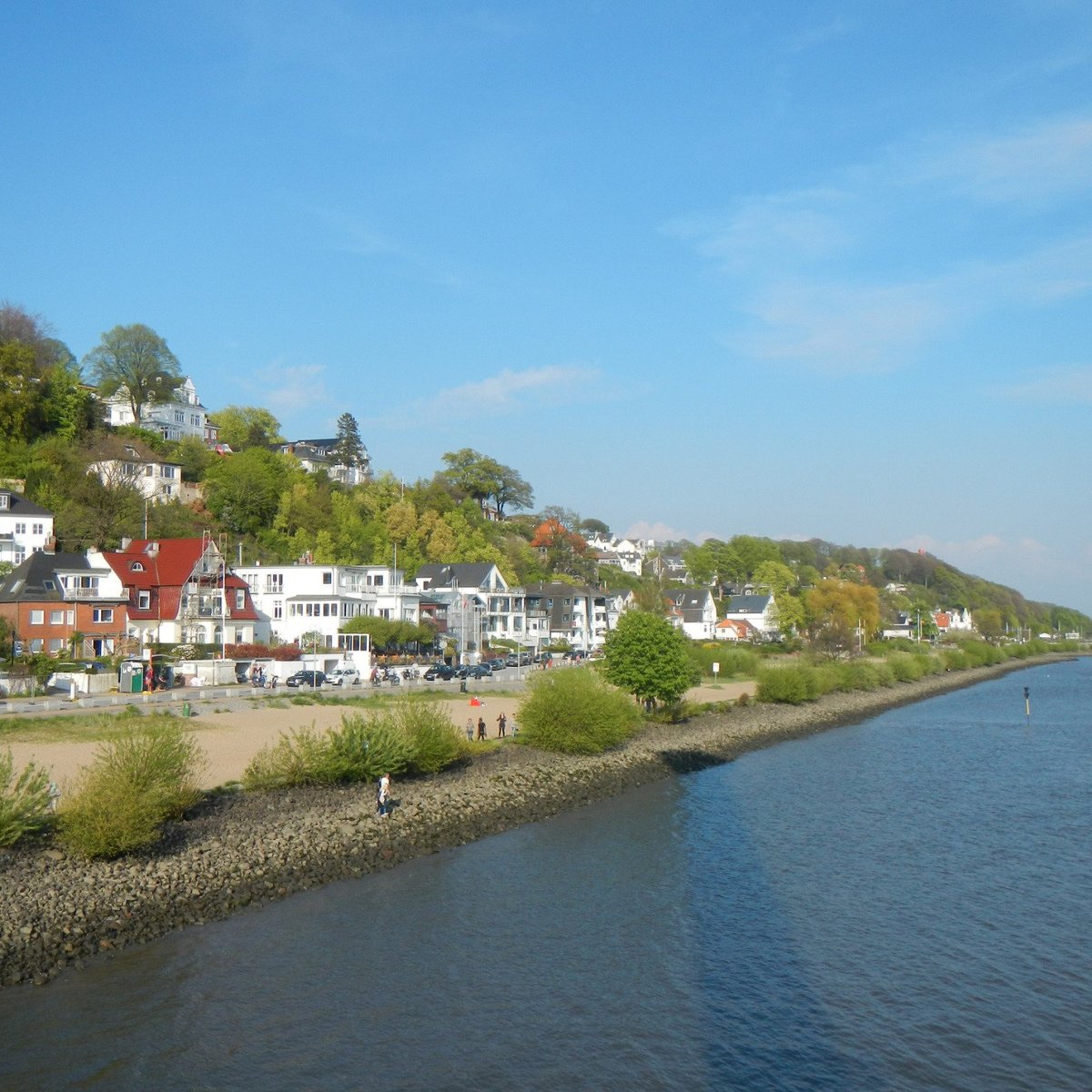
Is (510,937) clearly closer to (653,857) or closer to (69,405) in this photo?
(653,857)

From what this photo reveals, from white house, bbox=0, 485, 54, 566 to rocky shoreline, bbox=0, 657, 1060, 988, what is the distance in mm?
44174

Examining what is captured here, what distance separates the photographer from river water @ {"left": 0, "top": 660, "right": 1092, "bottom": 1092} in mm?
16766

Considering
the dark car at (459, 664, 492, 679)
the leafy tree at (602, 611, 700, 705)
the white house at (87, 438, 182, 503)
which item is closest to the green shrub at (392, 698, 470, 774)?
the leafy tree at (602, 611, 700, 705)

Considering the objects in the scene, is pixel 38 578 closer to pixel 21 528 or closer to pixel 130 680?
pixel 21 528

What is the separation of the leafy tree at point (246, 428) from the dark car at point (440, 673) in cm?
5453

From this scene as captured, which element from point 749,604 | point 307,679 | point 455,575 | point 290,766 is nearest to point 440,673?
point 307,679

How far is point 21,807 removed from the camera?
2370 centimetres

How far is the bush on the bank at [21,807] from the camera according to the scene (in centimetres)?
2329

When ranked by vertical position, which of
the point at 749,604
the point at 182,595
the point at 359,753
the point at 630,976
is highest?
the point at 749,604

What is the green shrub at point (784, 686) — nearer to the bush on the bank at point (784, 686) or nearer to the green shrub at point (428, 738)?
the bush on the bank at point (784, 686)

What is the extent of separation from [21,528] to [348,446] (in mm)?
59843

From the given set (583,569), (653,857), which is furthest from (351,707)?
(583,569)

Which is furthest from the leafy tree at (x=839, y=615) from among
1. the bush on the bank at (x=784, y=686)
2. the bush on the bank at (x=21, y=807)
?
the bush on the bank at (x=21, y=807)

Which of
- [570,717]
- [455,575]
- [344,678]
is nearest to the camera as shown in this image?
[570,717]
